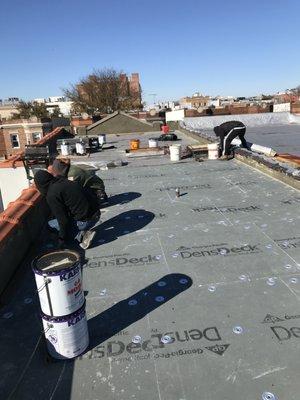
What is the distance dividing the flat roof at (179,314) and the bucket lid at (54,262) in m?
0.97

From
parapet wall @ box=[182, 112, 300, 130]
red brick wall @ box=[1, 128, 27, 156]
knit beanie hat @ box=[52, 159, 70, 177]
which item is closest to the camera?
knit beanie hat @ box=[52, 159, 70, 177]

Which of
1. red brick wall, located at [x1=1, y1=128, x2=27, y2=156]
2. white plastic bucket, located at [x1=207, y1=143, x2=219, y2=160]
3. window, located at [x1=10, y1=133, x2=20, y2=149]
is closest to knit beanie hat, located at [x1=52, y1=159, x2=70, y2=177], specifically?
white plastic bucket, located at [x1=207, y1=143, x2=219, y2=160]

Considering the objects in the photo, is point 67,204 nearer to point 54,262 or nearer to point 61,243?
point 61,243

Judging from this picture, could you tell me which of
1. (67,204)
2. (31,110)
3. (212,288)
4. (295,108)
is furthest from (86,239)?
(31,110)

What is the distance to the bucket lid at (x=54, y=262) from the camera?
128 inches

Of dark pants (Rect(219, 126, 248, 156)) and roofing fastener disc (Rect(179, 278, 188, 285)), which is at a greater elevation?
dark pants (Rect(219, 126, 248, 156))

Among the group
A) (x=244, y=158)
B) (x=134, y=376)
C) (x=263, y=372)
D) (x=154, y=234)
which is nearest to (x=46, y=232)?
(x=154, y=234)

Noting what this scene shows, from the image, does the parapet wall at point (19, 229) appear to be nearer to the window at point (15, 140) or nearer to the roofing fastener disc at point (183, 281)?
the roofing fastener disc at point (183, 281)

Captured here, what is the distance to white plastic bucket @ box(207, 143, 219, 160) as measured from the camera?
1347 cm

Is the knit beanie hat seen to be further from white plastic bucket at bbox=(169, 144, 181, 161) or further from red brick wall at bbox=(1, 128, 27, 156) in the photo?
red brick wall at bbox=(1, 128, 27, 156)

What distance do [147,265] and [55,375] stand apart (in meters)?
2.29

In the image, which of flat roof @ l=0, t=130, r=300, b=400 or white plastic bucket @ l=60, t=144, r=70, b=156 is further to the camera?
white plastic bucket @ l=60, t=144, r=70, b=156

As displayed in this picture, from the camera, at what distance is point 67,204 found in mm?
5742

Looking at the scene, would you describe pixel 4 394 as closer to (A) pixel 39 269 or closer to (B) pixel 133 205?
(A) pixel 39 269
